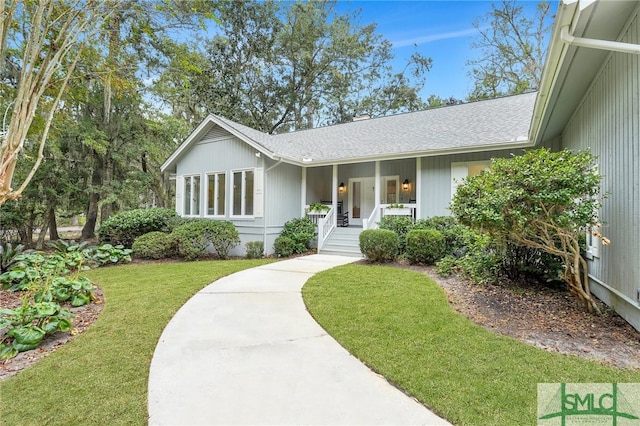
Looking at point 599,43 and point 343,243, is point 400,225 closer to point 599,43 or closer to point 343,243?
point 343,243

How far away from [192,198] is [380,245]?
27.0ft

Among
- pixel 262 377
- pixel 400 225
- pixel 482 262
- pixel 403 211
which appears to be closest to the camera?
pixel 262 377

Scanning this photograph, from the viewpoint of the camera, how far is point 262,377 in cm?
271

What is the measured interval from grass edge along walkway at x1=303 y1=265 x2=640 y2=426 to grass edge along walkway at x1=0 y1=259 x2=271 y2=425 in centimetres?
196

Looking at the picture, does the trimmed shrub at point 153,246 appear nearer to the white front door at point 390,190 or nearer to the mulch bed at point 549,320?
the white front door at point 390,190

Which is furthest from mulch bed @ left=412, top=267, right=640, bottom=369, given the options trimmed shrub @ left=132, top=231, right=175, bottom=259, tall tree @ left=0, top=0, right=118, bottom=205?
trimmed shrub @ left=132, top=231, right=175, bottom=259

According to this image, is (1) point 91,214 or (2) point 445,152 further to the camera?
(1) point 91,214

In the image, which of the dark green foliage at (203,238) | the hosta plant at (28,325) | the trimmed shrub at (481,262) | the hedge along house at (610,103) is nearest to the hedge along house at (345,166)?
the dark green foliage at (203,238)

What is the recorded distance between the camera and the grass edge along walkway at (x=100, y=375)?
2.28m

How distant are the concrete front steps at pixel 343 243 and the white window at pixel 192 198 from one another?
560cm

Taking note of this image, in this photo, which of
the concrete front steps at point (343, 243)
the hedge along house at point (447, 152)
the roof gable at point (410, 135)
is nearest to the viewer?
the hedge along house at point (447, 152)

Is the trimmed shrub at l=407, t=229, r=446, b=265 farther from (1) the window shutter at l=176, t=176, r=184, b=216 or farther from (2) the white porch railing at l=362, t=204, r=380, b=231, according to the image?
(1) the window shutter at l=176, t=176, r=184, b=216

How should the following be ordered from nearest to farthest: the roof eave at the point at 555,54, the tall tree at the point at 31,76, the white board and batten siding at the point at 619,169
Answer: the roof eave at the point at 555,54, the white board and batten siding at the point at 619,169, the tall tree at the point at 31,76

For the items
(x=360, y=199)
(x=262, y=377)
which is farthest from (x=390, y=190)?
(x=262, y=377)
